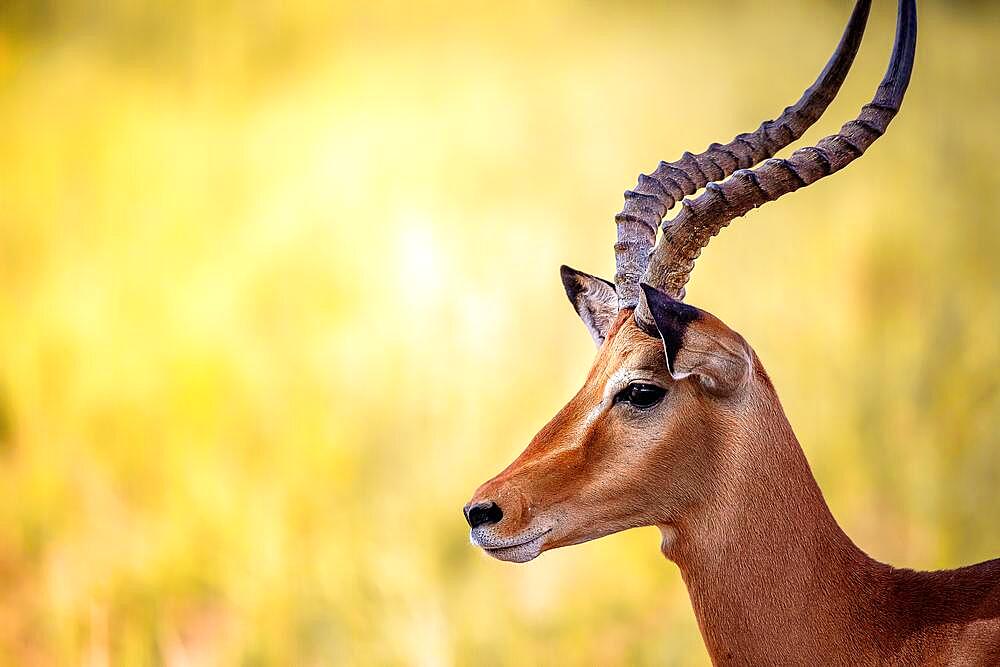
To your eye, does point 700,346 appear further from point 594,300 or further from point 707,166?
point 707,166

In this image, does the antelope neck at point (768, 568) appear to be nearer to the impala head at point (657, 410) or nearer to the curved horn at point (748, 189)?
the impala head at point (657, 410)

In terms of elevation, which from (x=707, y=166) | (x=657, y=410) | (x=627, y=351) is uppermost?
(x=707, y=166)

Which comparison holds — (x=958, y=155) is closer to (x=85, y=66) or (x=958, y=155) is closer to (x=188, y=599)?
(x=188, y=599)

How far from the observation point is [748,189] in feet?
10.8

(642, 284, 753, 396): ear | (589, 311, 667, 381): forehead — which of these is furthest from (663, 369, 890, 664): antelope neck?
(589, 311, 667, 381): forehead

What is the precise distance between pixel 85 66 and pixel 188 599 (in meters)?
6.68

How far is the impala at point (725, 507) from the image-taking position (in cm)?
308

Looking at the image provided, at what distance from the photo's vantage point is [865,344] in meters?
10.9

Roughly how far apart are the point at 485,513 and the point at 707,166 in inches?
54.3

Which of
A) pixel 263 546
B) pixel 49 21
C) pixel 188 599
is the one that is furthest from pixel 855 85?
pixel 49 21

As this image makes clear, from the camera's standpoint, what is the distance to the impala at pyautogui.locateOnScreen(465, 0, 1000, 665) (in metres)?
3.08

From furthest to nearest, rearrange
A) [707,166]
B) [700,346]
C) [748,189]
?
[707,166] → [748,189] → [700,346]

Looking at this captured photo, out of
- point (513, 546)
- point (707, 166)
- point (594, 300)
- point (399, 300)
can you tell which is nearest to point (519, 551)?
point (513, 546)

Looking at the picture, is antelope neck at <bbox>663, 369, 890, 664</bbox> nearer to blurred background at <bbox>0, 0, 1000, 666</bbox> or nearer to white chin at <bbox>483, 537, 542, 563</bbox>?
white chin at <bbox>483, 537, 542, 563</bbox>
